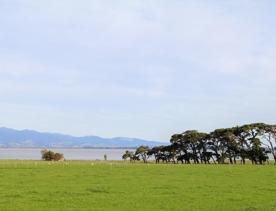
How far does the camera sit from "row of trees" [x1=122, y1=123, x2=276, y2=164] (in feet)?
259

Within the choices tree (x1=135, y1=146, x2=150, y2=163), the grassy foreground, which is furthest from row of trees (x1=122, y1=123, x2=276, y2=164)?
the grassy foreground

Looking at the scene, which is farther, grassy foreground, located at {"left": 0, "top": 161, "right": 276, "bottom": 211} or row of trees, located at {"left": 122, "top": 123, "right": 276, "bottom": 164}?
row of trees, located at {"left": 122, "top": 123, "right": 276, "bottom": 164}

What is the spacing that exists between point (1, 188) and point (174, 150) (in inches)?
2271

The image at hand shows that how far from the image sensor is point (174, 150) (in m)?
85.7

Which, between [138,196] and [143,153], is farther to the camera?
[143,153]

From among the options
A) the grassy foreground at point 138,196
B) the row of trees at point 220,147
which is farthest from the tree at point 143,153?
the grassy foreground at point 138,196

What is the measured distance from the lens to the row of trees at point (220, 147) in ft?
259

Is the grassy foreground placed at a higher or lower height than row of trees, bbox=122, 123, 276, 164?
lower

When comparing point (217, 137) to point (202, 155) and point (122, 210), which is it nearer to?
point (202, 155)

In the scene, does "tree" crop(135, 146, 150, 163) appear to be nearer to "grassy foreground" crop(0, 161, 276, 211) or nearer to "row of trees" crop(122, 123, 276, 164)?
"row of trees" crop(122, 123, 276, 164)

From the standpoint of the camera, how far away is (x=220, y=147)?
82375 mm

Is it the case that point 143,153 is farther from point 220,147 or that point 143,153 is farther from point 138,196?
point 138,196

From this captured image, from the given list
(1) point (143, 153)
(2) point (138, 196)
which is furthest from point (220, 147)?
(2) point (138, 196)

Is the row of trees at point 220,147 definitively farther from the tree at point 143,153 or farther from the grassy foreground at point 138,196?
the grassy foreground at point 138,196
